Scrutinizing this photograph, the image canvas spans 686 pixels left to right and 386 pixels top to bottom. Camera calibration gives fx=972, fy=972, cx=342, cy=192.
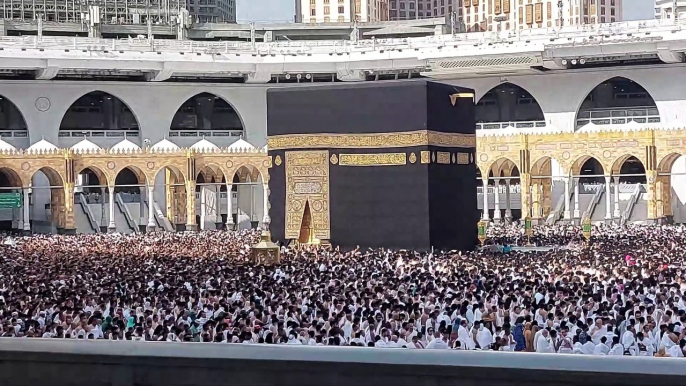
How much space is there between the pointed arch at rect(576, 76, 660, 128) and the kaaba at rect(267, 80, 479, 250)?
52.1 ft

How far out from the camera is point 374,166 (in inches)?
802

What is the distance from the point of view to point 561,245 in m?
21.1

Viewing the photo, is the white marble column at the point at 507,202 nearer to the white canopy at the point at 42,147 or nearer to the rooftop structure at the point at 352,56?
the rooftop structure at the point at 352,56

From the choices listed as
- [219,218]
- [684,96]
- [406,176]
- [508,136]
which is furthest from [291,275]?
[684,96]

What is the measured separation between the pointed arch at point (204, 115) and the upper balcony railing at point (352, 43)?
3.61m

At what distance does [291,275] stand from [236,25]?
38.8 m

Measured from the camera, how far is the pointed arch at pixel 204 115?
41.1m

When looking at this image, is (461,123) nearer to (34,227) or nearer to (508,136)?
(508,136)

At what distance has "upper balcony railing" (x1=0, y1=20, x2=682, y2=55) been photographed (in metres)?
34.2

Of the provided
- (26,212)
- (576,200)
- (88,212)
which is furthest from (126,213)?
(576,200)

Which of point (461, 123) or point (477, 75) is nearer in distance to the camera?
point (461, 123)

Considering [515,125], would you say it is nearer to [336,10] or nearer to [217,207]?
[217,207]

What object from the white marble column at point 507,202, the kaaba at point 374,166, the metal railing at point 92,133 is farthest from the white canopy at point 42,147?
the white marble column at point 507,202

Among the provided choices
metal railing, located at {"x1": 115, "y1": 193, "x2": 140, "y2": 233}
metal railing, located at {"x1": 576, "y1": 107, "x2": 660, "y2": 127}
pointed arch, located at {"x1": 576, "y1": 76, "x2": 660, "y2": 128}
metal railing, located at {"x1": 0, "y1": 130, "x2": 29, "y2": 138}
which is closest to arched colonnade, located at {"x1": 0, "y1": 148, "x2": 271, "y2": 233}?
metal railing, located at {"x1": 115, "y1": 193, "x2": 140, "y2": 233}
